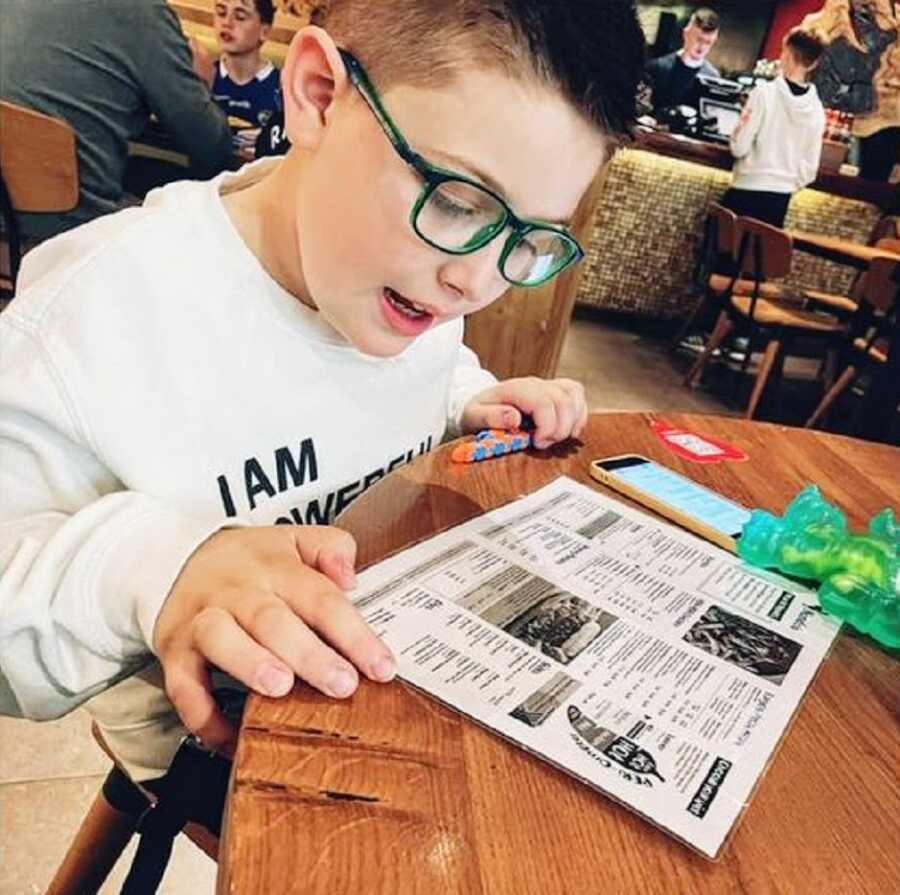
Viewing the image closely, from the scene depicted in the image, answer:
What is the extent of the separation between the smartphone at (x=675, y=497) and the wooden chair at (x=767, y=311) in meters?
3.12

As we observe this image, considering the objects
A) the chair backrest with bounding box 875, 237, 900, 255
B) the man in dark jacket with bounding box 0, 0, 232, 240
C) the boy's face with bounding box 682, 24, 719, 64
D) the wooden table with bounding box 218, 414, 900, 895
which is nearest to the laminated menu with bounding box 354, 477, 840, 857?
the wooden table with bounding box 218, 414, 900, 895

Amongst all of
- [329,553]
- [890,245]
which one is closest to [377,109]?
[329,553]

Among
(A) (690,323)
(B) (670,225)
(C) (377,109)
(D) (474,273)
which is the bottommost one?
(A) (690,323)

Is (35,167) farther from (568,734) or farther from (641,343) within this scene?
(641,343)

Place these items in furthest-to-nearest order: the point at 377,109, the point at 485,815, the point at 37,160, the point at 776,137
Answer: the point at 776,137 < the point at 37,160 < the point at 377,109 < the point at 485,815

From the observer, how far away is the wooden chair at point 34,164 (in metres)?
1.96

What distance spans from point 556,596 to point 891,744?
25cm

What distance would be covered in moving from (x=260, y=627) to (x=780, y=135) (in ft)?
15.9

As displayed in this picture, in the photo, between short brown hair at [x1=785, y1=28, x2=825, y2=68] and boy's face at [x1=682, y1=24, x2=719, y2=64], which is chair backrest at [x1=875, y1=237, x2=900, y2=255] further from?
boy's face at [x1=682, y1=24, x2=719, y2=64]

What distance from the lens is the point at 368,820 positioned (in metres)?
0.41

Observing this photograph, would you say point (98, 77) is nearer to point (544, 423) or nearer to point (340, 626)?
point (544, 423)

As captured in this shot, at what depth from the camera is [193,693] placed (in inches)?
19.2

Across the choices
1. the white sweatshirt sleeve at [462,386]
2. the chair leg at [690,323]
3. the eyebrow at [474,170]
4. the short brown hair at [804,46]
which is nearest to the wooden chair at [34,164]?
the white sweatshirt sleeve at [462,386]

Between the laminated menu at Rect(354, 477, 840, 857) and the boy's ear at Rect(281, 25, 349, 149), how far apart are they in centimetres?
36
